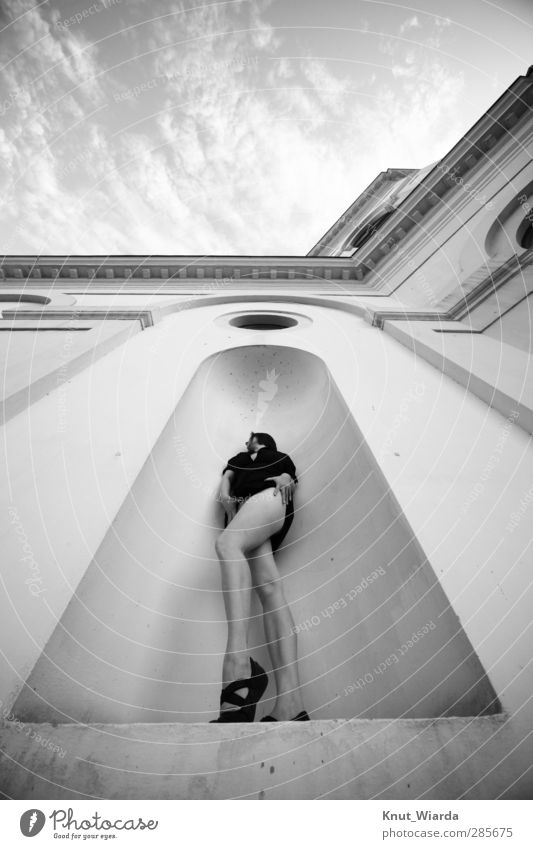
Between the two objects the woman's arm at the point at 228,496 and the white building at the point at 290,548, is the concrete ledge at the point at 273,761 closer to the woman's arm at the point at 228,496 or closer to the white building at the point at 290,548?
the white building at the point at 290,548

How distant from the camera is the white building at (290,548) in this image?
1288 millimetres

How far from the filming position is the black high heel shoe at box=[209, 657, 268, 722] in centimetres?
168

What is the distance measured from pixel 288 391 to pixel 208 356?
1194 mm

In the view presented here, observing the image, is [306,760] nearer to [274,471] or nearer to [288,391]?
[274,471]

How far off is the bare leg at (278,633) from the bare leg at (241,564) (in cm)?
14

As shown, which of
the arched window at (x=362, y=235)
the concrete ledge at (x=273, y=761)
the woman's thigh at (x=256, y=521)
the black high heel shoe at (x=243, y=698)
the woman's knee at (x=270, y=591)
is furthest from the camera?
the arched window at (x=362, y=235)

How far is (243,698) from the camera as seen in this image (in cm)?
174

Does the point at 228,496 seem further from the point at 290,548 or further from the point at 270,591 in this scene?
the point at 270,591

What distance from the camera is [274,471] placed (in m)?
3.29

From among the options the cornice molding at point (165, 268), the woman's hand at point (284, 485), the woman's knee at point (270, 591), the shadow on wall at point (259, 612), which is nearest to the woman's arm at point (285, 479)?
the woman's hand at point (284, 485)

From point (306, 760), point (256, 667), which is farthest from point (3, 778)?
point (256, 667)

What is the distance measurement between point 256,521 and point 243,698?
114cm

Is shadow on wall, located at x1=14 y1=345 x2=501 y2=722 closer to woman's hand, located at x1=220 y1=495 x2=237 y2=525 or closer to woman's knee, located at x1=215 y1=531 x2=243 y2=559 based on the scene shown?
woman's hand, located at x1=220 y1=495 x2=237 y2=525

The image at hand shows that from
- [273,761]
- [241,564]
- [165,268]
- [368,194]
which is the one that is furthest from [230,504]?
[368,194]
